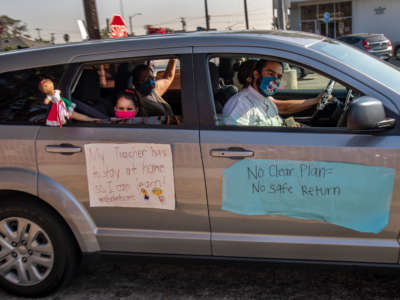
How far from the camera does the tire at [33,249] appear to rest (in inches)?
121

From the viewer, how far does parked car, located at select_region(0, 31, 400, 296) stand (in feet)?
8.73

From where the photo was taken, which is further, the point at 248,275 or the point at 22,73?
the point at 248,275

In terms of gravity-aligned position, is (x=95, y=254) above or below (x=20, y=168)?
below

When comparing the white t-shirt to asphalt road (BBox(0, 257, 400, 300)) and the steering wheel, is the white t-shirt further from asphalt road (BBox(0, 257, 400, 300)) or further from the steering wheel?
asphalt road (BBox(0, 257, 400, 300))

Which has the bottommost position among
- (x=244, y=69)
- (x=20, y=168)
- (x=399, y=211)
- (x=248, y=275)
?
(x=248, y=275)

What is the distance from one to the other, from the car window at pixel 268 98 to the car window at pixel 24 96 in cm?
112

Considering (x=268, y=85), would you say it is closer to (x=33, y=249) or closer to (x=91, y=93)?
(x=91, y=93)

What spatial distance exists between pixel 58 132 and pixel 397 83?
2129 mm

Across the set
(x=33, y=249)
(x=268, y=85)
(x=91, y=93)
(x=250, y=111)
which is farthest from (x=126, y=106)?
(x=33, y=249)

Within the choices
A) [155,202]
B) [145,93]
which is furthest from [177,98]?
[155,202]

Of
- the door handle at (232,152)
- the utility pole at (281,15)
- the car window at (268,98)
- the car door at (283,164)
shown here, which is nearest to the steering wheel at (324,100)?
the car window at (268,98)

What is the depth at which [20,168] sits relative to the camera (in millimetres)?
3041

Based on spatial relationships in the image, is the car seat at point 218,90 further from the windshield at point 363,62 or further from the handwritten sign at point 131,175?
the windshield at point 363,62

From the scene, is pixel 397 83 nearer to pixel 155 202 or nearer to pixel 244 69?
pixel 244 69
